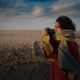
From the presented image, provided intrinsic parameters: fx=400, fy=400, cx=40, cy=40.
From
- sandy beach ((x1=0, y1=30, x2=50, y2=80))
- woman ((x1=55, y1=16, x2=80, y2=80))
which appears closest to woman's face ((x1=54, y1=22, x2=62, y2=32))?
woman ((x1=55, y1=16, x2=80, y2=80))

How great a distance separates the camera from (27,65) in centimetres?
943

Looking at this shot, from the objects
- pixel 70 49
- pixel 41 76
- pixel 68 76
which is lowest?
pixel 41 76

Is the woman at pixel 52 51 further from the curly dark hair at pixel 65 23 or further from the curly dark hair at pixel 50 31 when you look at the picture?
the curly dark hair at pixel 65 23

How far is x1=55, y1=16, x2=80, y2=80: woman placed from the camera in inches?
131

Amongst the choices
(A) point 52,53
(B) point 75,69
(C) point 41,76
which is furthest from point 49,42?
(C) point 41,76

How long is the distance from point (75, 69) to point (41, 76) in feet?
18.4

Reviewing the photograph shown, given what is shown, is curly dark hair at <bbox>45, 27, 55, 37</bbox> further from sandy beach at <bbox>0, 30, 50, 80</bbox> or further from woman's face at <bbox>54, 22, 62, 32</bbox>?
sandy beach at <bbox>0, 30, 50, 80</bbox>

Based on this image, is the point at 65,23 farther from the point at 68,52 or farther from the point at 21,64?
the point at 21,64

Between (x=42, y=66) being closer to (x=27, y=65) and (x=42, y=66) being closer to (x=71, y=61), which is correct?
(x=27, y=65)

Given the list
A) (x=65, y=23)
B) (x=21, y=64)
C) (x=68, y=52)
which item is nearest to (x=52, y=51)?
(x=68, y=52)

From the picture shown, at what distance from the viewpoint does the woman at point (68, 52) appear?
131 inches

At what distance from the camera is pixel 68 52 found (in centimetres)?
337

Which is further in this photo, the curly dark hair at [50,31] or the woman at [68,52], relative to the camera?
the curly dark hair at [50,31]

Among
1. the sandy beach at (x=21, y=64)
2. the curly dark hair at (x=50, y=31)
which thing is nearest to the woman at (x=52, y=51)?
the curly dark hair at (x=50, y=31)
